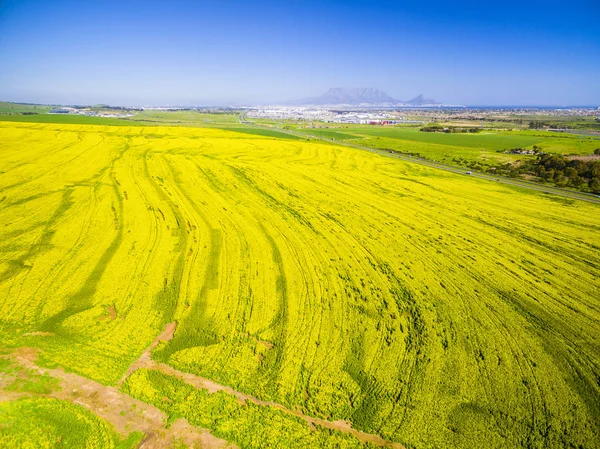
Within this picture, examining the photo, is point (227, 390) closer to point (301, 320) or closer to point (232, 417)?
point (232, 417)

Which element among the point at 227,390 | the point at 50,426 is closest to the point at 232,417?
the point at 227,390

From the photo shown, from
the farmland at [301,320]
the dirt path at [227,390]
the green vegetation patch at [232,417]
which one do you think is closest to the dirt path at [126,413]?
the farmland at [301,320]

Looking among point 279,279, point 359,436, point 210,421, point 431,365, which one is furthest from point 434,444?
point 279,279

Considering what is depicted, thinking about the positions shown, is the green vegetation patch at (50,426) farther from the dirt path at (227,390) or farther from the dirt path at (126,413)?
the dirt path at (227,390)

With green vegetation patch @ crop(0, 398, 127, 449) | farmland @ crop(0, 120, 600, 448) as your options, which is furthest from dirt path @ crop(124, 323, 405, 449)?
green vegetation patch @ crop(0, 398, 127, 449)

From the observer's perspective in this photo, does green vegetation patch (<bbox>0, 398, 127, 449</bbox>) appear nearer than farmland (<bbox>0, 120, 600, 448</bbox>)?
Yes

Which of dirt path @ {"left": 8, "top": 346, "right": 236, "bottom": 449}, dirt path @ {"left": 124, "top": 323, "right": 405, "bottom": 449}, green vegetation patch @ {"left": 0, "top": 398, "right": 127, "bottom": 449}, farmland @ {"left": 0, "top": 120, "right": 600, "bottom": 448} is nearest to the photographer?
green vegetation patch @ {"left": 0, "top": 398, "right": 127, "bottom": 449}

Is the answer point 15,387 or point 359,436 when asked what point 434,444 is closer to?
point 359,436

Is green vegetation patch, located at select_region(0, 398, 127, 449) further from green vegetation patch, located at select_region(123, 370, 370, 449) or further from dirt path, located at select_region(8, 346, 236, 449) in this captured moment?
green vegetation patch, located at select_region(123, 370, 370, 449)
